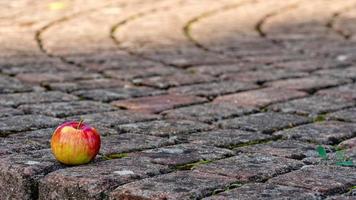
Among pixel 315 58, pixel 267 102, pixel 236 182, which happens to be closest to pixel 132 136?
pixel 236 182

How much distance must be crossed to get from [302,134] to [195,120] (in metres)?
0.44

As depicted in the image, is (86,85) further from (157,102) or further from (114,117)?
(114,117)

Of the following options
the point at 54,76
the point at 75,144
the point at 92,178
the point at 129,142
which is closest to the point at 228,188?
the point at 92,178

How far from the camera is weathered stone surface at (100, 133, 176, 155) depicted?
2.73 meters

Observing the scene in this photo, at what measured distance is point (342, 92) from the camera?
3.97 m

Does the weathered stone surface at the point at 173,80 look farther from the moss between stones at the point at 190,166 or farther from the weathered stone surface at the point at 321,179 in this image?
the weathered stone surface at the point at 321,179

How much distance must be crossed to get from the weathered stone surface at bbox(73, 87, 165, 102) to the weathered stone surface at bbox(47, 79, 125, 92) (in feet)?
0.24

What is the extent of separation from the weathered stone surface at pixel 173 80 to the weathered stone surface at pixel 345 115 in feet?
2.97

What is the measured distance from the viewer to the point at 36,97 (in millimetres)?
3676

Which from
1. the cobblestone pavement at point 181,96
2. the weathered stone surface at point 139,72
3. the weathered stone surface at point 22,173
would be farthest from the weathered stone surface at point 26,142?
the weathered stone surface at point 139,72

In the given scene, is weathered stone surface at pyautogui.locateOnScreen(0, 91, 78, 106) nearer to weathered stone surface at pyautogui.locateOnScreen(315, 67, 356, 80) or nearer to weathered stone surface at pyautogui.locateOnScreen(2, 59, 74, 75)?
weathered stone surface at pyautogui.locateOnScreen(2, 59, 74, 75)

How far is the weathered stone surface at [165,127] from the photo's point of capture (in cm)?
304

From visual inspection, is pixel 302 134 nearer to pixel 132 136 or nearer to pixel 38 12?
pixel 132 136

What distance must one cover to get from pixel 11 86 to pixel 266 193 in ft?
6.33
